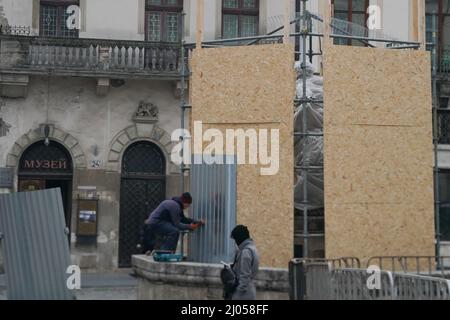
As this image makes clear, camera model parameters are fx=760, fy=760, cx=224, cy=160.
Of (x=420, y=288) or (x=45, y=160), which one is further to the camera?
(x=45, y=160)

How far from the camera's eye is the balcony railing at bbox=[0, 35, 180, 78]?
2205cm

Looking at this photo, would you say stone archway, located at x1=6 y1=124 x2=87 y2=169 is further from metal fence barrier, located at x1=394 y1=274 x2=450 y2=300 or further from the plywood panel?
metal fence barrier, located at x1=394 y1=274 x2=450 y2=300

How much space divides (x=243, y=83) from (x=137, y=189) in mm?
9781

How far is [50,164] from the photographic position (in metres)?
22.6

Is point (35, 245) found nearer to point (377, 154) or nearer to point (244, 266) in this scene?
point (244, 266)

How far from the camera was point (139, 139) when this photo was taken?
22.9 metres

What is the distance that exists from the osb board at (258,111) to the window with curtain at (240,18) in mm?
10023

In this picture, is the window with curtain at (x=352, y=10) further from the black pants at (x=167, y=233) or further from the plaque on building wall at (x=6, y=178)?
the black pants at (x=167, y=233)

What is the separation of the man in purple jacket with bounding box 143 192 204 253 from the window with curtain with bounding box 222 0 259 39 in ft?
37.3

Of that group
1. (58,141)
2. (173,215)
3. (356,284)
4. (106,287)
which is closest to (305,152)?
(173,215)

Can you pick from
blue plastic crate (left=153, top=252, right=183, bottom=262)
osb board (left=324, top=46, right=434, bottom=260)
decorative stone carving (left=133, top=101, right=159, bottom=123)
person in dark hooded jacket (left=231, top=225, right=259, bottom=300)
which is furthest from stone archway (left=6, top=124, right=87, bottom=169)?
person in dark hooded jacket (left=231, top=225, right=259, bottom=300)

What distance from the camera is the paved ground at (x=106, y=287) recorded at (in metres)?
15.8
